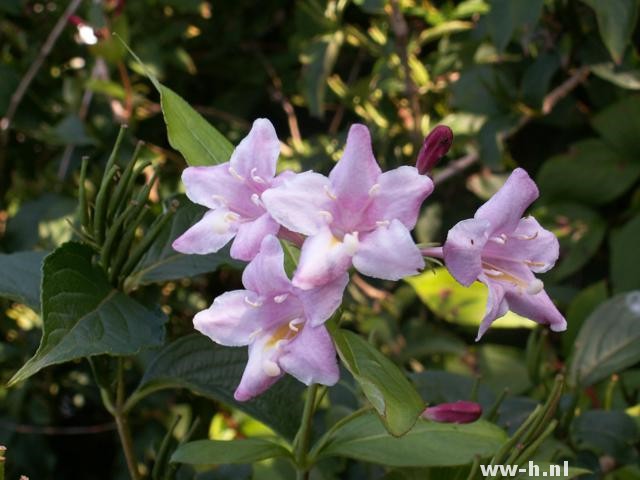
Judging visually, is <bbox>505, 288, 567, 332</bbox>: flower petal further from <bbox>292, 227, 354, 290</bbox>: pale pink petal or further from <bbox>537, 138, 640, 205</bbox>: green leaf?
<bbox>537, 138, 640, 205</bbox>: green leaf

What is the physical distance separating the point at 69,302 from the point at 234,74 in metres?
1.23

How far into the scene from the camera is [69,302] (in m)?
0.61

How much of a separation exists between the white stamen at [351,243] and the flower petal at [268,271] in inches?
1.4

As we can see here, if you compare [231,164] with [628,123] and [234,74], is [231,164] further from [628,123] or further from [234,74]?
[234,74]

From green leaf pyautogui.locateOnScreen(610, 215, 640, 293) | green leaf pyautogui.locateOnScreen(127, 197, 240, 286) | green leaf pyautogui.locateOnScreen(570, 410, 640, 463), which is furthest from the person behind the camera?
green leaf pyautogui.locateOnScreen(610, 215, 640, 293)

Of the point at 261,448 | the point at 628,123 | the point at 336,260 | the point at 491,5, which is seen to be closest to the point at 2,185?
the point at 491,5

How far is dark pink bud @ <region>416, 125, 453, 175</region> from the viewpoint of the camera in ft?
1.85

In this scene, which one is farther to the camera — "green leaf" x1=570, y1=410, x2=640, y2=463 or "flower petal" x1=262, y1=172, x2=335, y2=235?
"green leaf" x1=570, y1=410, x2=640, y2=463

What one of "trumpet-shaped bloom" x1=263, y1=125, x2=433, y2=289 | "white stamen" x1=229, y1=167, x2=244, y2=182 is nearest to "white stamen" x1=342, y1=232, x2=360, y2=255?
"trumpet-shaped bloom" x1=263, y1=125, x2=433, y2=289

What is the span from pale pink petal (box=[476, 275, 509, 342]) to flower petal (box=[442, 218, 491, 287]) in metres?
0.01

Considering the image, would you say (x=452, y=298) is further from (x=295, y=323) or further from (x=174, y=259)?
(x=295, y=323)

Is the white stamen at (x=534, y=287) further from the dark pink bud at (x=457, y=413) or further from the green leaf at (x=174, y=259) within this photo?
the green leaf at (x=174, y=259)

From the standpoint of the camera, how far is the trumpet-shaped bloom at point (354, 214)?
485 millimetres

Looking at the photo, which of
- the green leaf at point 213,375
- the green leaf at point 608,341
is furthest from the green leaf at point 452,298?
the green leaf at point 213,375
